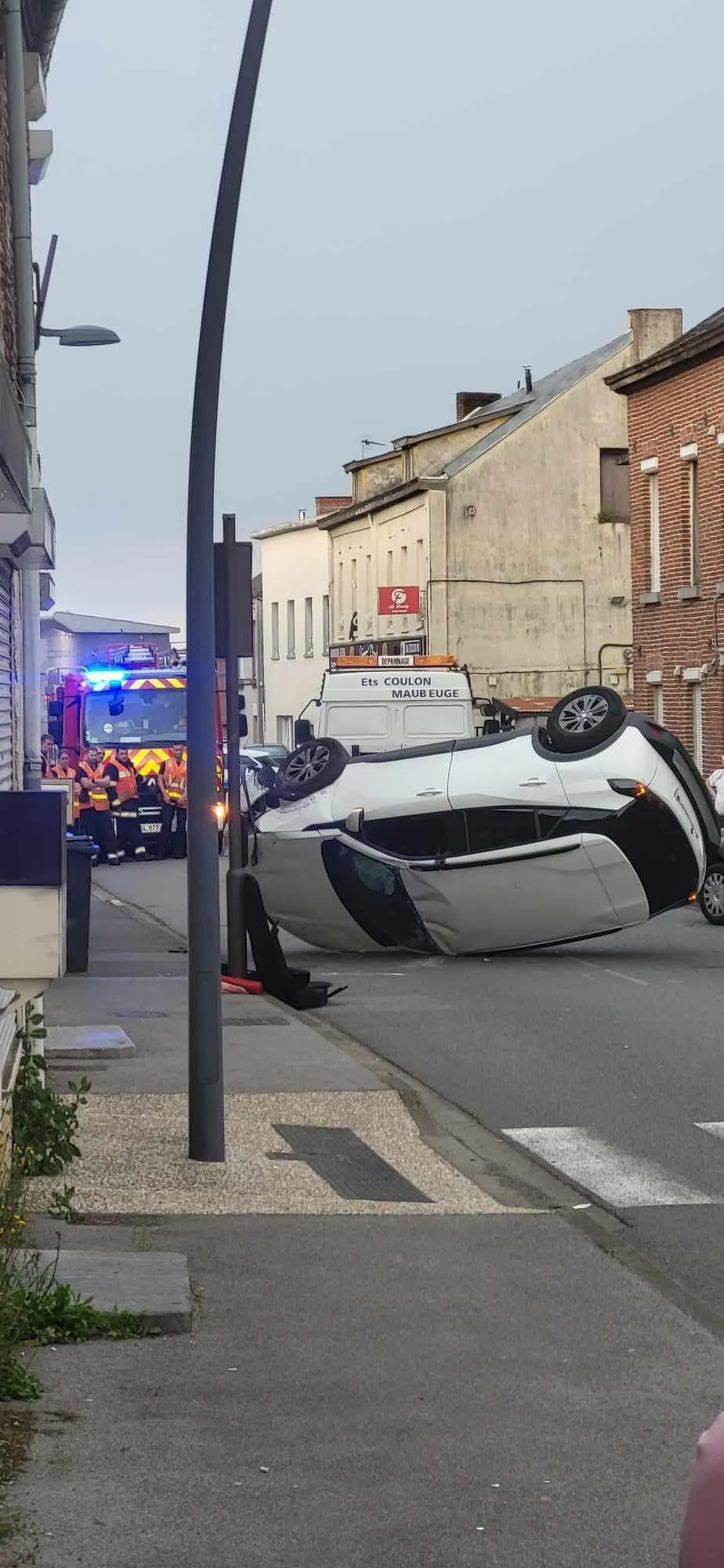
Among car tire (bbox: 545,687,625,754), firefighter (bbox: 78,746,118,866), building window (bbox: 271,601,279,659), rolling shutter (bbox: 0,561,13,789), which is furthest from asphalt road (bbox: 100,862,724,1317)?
building window (bbox: 271,601,279,659)

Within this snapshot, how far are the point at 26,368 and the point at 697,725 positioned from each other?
1880 cm

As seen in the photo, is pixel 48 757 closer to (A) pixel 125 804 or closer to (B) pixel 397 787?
(A) pixel 125 804

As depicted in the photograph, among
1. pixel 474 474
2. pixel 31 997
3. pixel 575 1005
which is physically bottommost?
pixel 575 1005

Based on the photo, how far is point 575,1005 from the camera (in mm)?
15633

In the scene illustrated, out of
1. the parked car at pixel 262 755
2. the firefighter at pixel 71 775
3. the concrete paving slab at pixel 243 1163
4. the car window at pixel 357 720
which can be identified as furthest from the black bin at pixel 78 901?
the parked car at pixel 262 755

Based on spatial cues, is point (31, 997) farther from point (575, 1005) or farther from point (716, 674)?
point (716, 674)

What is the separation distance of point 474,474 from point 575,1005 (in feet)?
132

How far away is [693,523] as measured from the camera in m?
35.7

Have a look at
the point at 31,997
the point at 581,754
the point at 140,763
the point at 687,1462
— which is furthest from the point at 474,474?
the point at 687,1462

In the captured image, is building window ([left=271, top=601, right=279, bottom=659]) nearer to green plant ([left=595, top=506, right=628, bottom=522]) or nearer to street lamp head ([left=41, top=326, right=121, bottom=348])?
green plant ([left=595, top=506, right=628, bottom=522])

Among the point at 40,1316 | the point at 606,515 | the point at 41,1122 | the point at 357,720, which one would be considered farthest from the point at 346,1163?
the point at 606,515

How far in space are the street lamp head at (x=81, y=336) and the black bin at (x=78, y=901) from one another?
5627mm

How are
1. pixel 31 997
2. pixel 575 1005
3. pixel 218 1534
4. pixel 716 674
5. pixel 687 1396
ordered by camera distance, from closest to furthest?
pixel 218 1534
pixel 687 1396
pixel 31 997
pixel 575 1005
pixel 716 674

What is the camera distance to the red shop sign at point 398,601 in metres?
52.9
